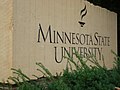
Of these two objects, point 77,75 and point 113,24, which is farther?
point 113,24

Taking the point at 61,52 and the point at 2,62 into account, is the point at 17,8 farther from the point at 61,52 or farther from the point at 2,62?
the point at 61,52

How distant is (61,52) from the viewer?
640 centimetres

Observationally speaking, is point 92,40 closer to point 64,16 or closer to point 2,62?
point 64,16

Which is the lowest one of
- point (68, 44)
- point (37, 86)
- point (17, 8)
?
point (37, 86)

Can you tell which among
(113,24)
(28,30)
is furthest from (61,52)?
(113,24)

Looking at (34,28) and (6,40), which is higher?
(34,28)

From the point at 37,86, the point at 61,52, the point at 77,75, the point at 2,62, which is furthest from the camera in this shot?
the point at 61,52

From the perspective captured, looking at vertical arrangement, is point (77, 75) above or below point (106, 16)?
below

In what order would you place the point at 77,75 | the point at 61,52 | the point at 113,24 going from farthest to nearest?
the point at 113,24 → the point at 61,52 → the point at 77,75

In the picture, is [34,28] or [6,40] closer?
[6,40]

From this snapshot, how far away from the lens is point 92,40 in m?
7.59

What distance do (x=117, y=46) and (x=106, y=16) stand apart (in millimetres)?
1065

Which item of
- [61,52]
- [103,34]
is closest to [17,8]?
[61,52]

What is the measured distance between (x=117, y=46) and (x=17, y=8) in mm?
4786
